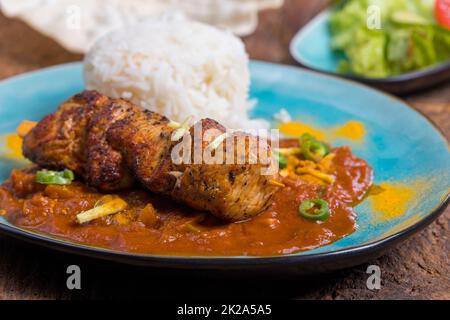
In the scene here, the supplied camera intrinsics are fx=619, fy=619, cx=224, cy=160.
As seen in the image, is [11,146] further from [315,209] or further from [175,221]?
[315,209]

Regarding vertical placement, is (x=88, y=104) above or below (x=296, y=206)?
above

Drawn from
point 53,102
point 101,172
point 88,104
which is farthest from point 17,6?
point 101,172

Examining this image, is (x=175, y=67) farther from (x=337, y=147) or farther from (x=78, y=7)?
(x=78, y=7)

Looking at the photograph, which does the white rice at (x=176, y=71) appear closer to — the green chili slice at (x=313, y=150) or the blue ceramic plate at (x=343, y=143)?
the blue ceramic plate at (x=343, y=143)

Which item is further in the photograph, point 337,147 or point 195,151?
point 337,147

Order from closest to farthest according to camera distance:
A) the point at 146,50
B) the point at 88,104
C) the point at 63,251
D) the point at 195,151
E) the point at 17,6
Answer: the point at 63,251
the point at 195,151
the point at 88,104
the point at 146,50
the point at 17,6

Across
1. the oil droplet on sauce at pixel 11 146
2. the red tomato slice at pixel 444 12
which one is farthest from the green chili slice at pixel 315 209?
the red tomato slice at pixel 444 12

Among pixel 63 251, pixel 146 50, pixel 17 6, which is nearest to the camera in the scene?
pixel 63 251
